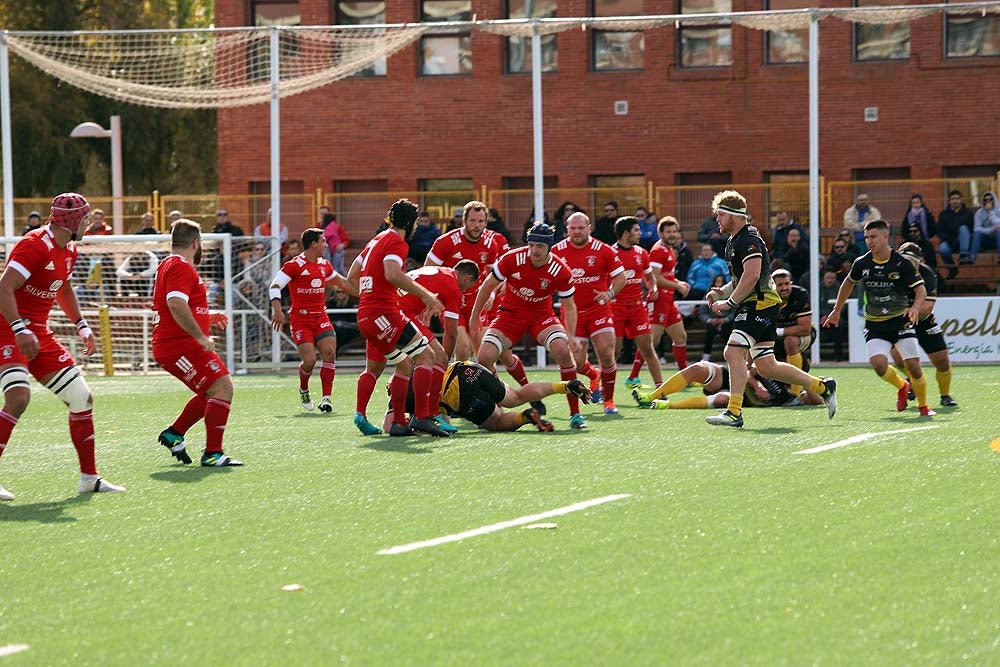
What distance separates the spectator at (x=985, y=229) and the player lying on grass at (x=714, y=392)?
1103cm

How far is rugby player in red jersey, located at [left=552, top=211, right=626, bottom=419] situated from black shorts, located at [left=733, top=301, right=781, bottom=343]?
2.64m

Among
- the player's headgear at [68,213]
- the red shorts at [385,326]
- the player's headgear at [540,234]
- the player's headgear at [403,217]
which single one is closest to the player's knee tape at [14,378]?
the player's headgear at [68,213]

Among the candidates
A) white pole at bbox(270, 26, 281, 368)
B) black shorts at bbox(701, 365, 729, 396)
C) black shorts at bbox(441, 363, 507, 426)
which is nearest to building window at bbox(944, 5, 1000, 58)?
white pole at bbox(270, 26, 281, 368)

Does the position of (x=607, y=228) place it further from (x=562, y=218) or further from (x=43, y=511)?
(x=43, y=511)

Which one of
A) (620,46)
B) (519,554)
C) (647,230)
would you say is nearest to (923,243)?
(647,230)

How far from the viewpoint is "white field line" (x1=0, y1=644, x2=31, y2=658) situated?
5433 millimetres

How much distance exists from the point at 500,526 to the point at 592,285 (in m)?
7.74

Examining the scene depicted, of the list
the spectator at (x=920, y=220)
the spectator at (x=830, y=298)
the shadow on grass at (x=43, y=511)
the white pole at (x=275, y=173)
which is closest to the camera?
the shadow on grass at (x=43, y=511)

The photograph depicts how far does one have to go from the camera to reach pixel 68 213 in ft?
30.3

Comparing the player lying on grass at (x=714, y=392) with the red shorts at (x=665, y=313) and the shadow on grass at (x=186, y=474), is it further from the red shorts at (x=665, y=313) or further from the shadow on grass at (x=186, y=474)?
the shadow on grass at (x=186, y=474)

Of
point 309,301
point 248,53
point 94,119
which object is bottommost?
point 309,301

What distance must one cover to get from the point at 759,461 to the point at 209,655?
5352 mm

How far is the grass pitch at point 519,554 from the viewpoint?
17.7ft

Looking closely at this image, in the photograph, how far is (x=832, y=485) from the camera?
8695 millimetres
